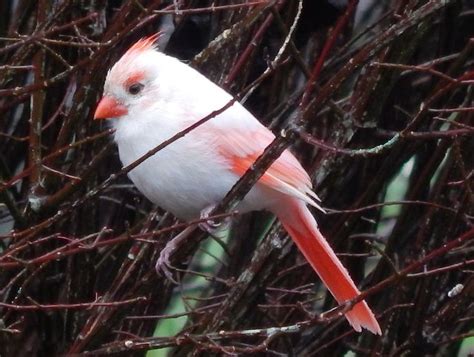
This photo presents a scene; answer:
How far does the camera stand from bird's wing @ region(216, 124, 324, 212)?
344 cm

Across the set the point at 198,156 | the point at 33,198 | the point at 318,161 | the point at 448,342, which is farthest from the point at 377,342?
the point at 33,198

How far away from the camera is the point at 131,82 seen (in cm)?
349

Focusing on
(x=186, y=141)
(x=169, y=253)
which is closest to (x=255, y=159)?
(x=186, y=141)

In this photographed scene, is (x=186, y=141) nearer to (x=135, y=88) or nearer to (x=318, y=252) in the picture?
(x=135, y=88)

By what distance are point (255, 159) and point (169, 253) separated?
38cm

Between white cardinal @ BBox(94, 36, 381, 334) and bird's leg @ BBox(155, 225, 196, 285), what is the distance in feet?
0.16

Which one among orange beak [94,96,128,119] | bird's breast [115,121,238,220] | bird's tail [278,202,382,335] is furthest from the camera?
bird's tail [278,202,382,335]

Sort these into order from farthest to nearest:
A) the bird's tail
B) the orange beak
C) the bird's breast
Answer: the bird's tail < the orange beak < the bird's breast

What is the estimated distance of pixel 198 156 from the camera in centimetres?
337

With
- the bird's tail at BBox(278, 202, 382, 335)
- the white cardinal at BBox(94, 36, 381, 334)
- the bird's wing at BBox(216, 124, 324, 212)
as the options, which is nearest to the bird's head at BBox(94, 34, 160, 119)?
the white cardinal at BBox(94, 36, 381, 334)

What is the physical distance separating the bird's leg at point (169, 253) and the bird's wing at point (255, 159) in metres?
0.23

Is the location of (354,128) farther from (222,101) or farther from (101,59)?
(101,59)

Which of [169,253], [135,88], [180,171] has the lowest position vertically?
[169,253]

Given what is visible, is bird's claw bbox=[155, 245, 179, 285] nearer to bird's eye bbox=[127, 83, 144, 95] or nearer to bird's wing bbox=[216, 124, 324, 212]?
bird's wing bbox=[216, 124, 324, 212]
